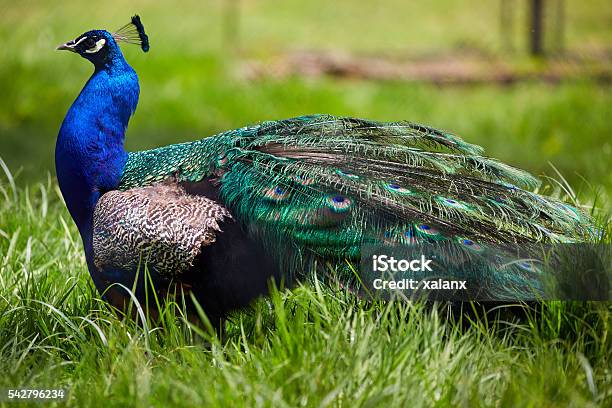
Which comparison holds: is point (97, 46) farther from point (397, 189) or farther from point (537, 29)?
point (537, 29)

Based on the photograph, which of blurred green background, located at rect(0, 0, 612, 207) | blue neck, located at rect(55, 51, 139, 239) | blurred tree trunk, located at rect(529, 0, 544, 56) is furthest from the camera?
blurred tree trunk, located at rect(529, 0, 544, 56)

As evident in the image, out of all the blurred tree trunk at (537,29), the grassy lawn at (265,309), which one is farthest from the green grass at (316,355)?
the blurred tree trunk at (537,29)

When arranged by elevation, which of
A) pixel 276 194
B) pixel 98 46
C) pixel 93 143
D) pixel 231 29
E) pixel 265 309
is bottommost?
pixel 265 309

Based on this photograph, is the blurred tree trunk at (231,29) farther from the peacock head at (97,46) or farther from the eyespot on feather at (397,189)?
the eyespot on feather at (397,189)

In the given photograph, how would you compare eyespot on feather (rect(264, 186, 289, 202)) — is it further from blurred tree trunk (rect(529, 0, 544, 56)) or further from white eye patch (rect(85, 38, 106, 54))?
blurred tree trunk (rect(529, 0, 544, 56))

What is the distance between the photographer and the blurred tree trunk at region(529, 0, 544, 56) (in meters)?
8.52

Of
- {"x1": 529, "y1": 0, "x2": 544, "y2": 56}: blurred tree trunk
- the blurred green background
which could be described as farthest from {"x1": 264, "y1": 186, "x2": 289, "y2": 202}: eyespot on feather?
{"x1": 529, "y1": 0, "x2": 544, "y2": 56}: blurred tree trunk

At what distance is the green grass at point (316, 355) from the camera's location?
2.24m

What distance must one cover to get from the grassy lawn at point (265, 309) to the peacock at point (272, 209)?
5.7 inches

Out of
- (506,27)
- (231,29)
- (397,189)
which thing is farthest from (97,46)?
(506,27)

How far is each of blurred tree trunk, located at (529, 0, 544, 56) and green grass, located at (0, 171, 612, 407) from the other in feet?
21.1

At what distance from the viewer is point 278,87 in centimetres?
738

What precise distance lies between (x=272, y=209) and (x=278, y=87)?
15.7ft

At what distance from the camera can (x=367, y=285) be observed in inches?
105
